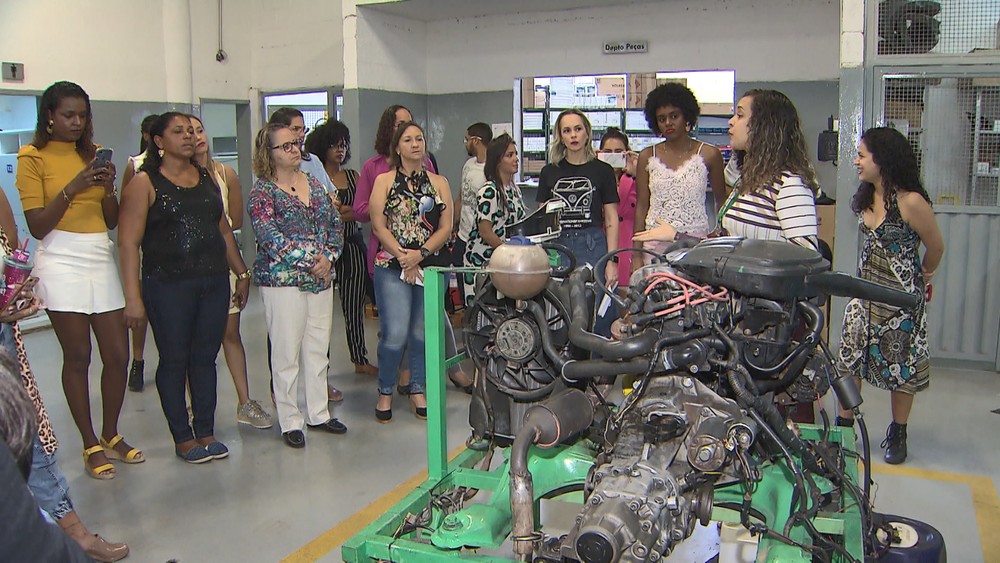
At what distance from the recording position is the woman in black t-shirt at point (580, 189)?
4.55 m

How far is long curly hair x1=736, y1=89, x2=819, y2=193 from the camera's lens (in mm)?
3119

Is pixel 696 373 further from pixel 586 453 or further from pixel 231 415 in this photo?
pixel 231 415

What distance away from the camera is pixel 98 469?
390 centimetres

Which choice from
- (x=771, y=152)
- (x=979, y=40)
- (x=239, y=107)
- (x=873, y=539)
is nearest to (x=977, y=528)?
(x=873, y=539)

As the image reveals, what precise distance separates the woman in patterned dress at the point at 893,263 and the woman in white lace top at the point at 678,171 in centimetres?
73

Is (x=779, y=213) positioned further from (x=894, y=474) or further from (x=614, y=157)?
(x=614, y=157)

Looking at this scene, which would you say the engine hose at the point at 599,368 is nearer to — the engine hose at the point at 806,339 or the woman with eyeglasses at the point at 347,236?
the engine hose at the point at 806,339

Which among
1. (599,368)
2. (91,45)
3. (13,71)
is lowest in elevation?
(599,368)

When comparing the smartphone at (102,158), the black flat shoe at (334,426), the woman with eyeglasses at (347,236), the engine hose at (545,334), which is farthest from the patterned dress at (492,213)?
the engine hose at (545,334)

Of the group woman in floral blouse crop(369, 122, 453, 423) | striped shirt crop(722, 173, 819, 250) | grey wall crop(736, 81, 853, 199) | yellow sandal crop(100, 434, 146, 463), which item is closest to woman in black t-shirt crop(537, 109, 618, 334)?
woman in floral blouse crop(369, 122, 453, 423)

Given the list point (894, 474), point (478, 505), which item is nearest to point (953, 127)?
point (894, 474)

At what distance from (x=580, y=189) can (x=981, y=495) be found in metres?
2.38

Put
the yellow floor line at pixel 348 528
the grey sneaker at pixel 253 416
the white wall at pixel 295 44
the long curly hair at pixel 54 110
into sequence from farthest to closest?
the white wall at pixel 295 44 → the grey sneaker at pixel 253 416 → the long curly hair at pixel 54 110 → the yellow floor line at pixel 348 528

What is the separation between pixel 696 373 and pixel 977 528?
190 centimetres
